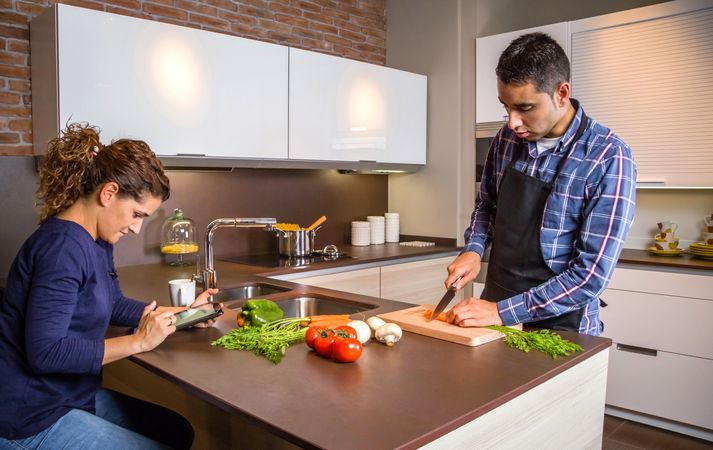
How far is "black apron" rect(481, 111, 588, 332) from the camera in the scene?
1869 mm

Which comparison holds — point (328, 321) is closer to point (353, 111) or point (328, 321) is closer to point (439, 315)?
point (439, 315)

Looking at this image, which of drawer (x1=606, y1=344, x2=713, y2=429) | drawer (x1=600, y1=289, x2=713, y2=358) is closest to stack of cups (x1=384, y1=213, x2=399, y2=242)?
drawer (x1=600, y1=289, x2=713, y2=358)

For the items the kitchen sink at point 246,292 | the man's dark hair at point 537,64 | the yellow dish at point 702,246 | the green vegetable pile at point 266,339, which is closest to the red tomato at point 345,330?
the green vegetable pile at point 266,339

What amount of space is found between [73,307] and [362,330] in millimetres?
708

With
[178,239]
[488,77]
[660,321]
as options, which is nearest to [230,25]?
[178,239]

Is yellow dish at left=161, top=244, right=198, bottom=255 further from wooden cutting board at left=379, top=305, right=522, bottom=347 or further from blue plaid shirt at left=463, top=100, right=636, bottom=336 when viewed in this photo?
blue plaid shirt at left=463, top=100, right=636, bottom=336

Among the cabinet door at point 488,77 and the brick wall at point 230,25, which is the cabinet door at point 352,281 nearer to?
the cabinet door at point 488,77

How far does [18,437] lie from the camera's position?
1.34 m

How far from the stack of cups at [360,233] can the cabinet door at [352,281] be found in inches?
26.7

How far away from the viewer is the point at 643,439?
3135mm

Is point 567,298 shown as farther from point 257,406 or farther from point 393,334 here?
point 257,406

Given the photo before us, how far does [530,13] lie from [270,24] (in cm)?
184

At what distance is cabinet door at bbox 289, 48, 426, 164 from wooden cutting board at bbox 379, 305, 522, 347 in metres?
1.82

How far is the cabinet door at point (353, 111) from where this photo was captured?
3.46m
